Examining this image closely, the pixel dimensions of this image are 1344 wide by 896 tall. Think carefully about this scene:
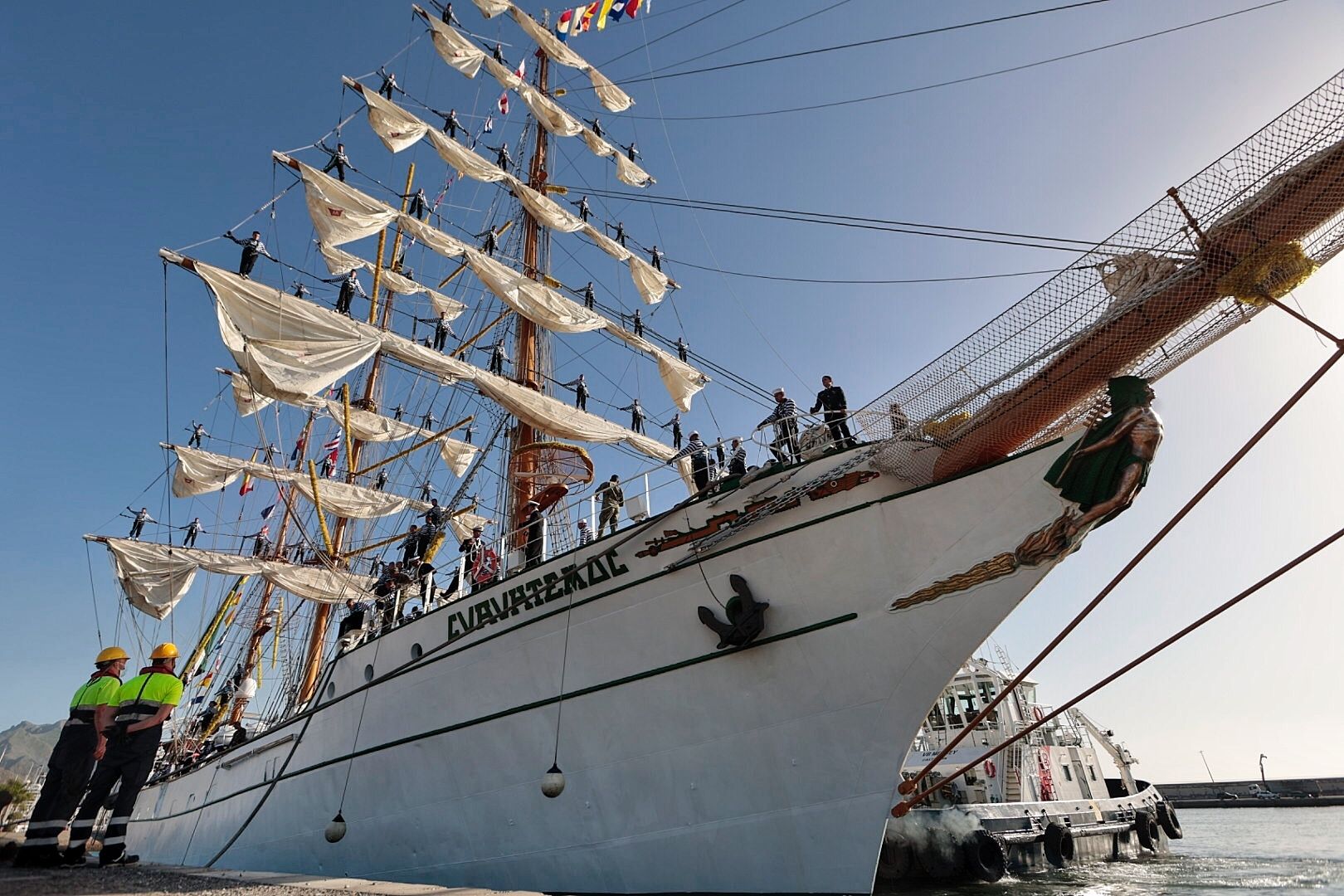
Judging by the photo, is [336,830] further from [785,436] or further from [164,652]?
[785,436]

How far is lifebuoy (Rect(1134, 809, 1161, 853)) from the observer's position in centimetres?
1742

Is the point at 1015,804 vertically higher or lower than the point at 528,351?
lower

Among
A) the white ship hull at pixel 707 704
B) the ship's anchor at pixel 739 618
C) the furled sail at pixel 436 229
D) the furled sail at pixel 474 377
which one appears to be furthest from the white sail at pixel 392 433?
the ship's anchor at pixel 739 618

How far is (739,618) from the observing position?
23.1 feet

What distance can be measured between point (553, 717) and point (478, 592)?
2002 mm

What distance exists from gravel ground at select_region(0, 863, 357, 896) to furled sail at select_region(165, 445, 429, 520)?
1692 centimetres

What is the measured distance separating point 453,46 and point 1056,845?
2378cm

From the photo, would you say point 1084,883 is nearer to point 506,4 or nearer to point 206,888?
point 206,888

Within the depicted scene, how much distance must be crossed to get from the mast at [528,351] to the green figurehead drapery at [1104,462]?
7.33 metres

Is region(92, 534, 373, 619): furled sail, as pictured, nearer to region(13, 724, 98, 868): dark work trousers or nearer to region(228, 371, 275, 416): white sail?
Answer: region(228, 371, 275, 416): white sail

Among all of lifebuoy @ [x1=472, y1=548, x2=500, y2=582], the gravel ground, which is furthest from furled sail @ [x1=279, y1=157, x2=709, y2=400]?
the gravel ground

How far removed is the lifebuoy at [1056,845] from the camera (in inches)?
551

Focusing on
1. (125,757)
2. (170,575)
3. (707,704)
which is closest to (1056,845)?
(707,704)

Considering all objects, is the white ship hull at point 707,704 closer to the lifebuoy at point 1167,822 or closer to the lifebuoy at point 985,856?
the lifebuoy at point 985,856
